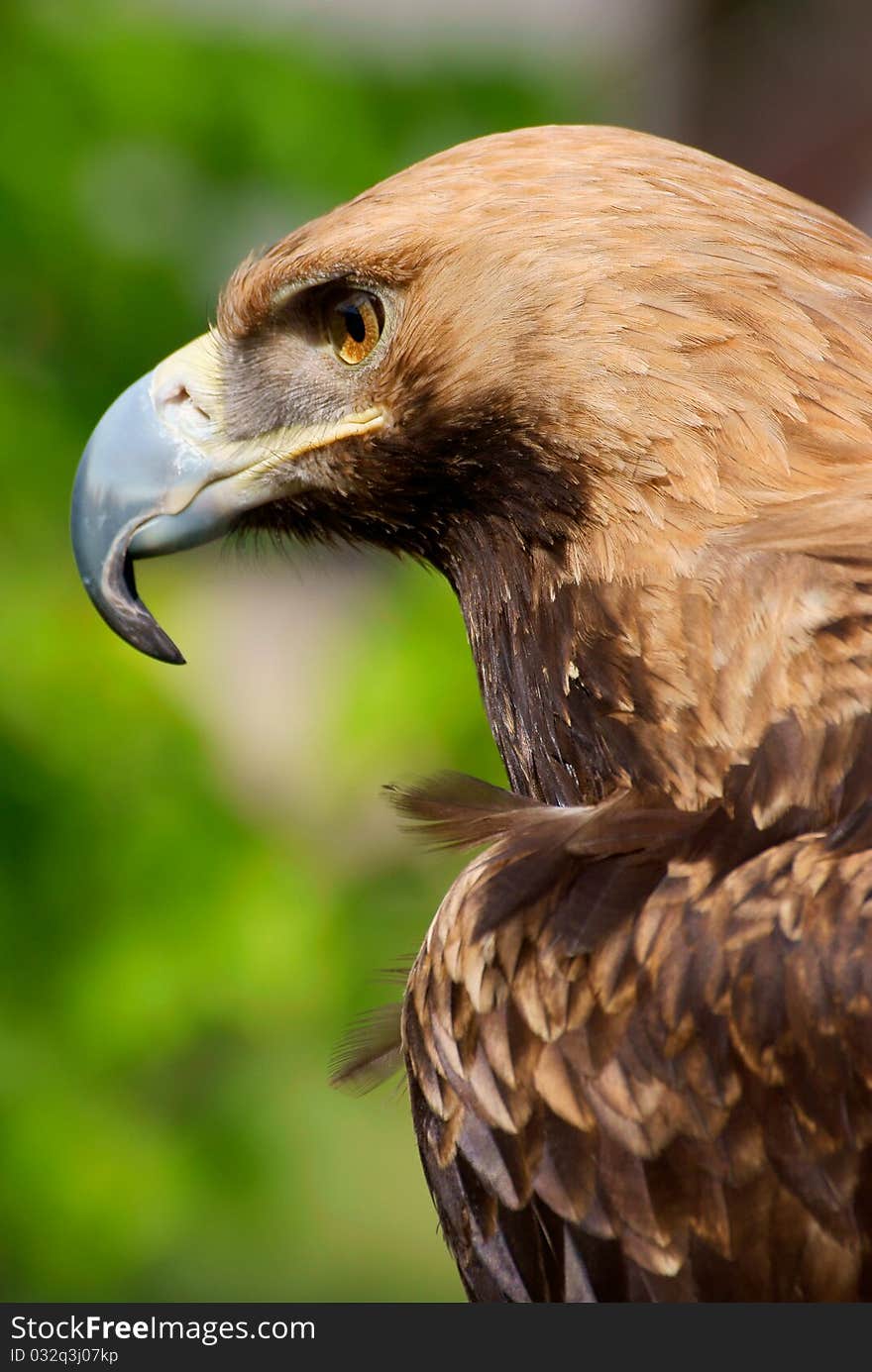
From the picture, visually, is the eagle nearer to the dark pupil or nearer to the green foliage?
the dark pupil

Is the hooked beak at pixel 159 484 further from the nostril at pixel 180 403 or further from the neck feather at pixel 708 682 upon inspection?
the neck feather at pixel 708 682

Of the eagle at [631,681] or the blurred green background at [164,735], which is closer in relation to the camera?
the eagle at [631,681]

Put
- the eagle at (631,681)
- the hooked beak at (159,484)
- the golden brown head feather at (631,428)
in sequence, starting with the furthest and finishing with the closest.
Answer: the hooked beak at (159,484) < the golden brown head feather at (631,428) < the eagle at (631,681)

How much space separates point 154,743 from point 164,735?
3 cm

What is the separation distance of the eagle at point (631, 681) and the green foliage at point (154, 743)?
1.57 meters

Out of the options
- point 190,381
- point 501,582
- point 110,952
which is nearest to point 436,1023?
point 501,582

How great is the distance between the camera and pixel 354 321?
86.9 inches

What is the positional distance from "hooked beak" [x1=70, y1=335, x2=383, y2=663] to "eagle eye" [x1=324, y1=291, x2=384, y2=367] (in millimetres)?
115

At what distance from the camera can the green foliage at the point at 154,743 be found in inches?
148

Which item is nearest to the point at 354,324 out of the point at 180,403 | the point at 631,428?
the point at 180,403

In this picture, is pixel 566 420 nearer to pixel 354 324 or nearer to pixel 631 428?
pixel 631 428

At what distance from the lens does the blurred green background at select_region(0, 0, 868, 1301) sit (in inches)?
148

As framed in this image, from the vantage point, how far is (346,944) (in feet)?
13.2

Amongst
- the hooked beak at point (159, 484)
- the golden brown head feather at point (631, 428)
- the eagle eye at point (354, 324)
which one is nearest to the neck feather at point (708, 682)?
the golden brown head feather at point (631, 428)
